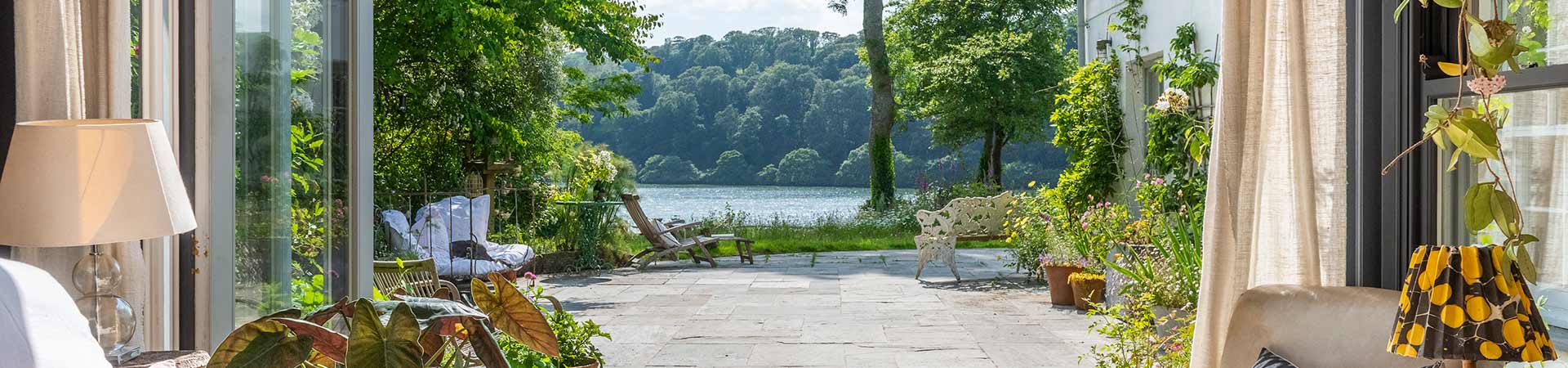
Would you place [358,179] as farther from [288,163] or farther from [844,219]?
[844,219]

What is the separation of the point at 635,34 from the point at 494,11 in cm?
260

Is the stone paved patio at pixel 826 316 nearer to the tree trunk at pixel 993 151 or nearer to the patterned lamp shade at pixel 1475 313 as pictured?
the patterned lamp shade at pixel 1475 313

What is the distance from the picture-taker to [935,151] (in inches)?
771

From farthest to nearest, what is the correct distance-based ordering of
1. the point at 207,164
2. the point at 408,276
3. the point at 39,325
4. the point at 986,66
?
the point at 986,66 < the point at 408,276 < the point at 207,164 < the point at 39,325

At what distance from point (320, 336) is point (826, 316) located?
4.65m

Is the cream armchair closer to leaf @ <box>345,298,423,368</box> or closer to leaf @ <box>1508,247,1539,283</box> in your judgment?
leaf @ <box>1508,247,1539,283</box>

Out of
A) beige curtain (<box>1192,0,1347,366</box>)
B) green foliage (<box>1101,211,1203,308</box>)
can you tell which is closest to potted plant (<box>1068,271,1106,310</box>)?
green foliage (<box>1101,211,1203,308</box>)

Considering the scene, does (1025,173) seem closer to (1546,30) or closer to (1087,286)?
(1087,286)

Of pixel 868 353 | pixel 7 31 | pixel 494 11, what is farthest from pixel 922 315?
pixel 7 31

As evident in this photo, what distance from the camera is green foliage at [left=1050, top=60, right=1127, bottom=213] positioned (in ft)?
22.2

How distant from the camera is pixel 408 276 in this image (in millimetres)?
4570

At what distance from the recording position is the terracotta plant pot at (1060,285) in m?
5.90

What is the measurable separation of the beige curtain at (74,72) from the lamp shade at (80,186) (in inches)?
6.3

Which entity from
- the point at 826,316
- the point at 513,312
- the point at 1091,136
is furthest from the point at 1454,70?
the point at 1091,136
